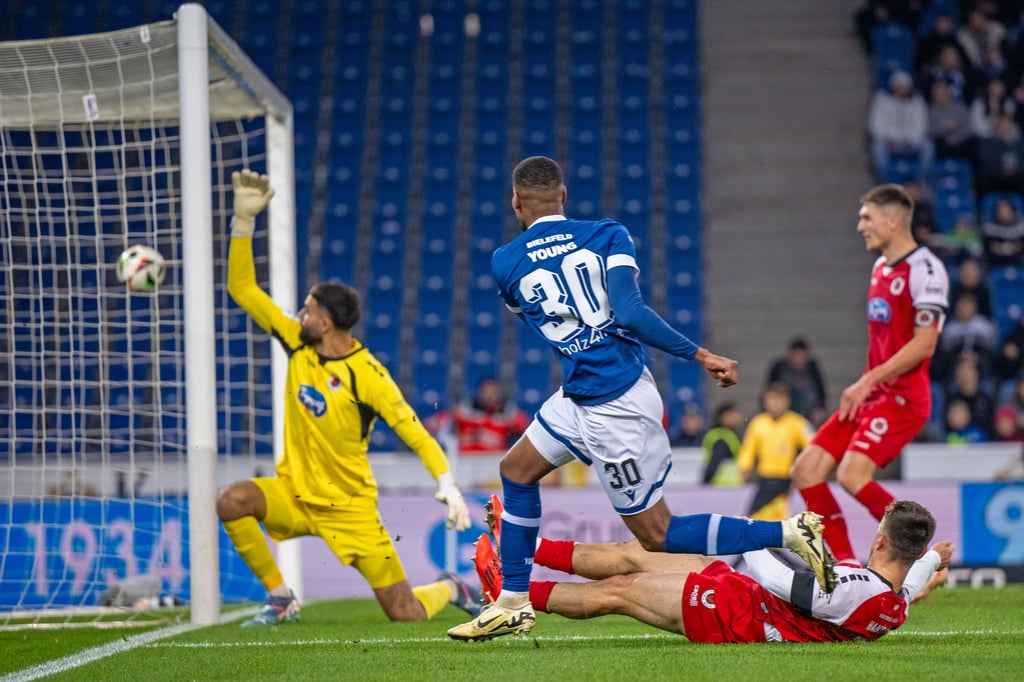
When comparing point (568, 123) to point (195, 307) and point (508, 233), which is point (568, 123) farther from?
point (195, 307)

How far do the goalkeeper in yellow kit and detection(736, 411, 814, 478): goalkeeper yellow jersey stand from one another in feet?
16.5

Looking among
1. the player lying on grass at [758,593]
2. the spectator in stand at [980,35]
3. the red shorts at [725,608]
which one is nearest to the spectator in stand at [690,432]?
the spectator in stand at [980,35]

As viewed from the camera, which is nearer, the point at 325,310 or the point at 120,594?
the point at 325,310

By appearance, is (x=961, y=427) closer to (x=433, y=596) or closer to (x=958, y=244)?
(x=958, y=244)

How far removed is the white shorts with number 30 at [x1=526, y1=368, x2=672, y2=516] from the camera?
5.25 meters

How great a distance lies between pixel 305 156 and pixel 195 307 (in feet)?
37.0

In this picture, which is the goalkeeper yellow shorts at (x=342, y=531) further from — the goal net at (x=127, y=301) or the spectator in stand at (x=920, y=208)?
the spectator in stand at (x=920, y=208)

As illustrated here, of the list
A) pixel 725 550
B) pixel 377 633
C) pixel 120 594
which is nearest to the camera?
pixel 725 550

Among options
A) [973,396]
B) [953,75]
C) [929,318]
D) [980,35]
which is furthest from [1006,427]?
[980,35]

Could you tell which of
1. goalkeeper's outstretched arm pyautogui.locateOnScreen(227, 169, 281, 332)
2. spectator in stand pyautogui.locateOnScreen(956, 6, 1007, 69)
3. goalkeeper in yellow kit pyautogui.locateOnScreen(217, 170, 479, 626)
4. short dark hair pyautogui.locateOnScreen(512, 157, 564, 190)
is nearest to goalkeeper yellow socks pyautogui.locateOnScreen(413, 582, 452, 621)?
Result: goalkeeper in yellow kit pyautogui.locateOnScreen(217, 170, 479, 626)

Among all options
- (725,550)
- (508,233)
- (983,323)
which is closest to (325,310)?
(725,550)

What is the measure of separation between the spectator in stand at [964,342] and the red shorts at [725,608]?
8588mm

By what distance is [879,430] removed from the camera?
719 centimetres

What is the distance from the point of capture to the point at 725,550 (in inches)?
205
